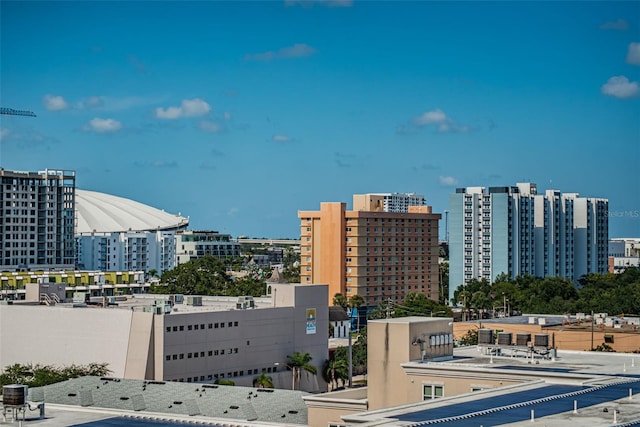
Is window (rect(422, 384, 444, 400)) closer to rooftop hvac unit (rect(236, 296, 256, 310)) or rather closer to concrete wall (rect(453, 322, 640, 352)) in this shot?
concrete wall (rect(453, 322, 640, 352))

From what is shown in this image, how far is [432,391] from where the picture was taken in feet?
120

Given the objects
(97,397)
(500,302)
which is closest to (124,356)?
(97,397)

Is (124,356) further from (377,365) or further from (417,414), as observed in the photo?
(417,414)

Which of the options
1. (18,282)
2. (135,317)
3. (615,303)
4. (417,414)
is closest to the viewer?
(417,414)

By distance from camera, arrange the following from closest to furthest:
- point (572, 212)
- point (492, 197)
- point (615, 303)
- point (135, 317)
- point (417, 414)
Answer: point (417, 414), point (135, 317), point (615, 303), point (492, 197), point (572, 212)

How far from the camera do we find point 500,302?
423 feet

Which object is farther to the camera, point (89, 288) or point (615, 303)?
point (89, 288)

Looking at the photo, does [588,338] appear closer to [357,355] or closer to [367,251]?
[357,355]

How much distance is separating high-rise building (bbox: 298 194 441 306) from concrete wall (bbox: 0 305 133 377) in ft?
205

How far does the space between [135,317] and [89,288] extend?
71.7 metres

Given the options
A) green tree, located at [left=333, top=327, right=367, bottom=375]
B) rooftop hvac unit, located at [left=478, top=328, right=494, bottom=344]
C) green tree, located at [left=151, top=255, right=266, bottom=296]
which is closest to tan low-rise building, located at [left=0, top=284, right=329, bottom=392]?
green tree, located at [left=333, top=327, right=367, bottom=375]

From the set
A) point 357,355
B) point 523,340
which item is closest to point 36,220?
point 357,355

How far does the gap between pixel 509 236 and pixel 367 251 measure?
26462 millimetres

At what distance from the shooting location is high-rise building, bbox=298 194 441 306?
14200cm
